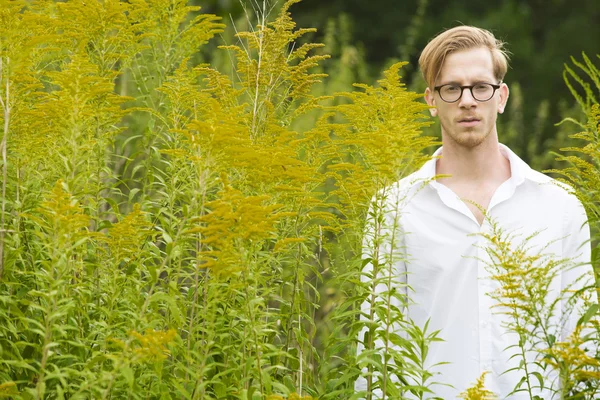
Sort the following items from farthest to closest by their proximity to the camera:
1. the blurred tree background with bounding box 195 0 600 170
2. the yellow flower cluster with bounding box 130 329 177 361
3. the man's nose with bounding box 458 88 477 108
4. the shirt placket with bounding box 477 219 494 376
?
the blurred tree background with bounding box 195 0 600 170
the man's nose with bounding box 458 88 477 108
the shirt placket with bounding box 477 219 494 376
the yellow flower cluster with bounding box 130 329 177 361

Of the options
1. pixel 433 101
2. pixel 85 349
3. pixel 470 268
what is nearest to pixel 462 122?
pixel 433 101

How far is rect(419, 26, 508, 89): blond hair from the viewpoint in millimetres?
4238

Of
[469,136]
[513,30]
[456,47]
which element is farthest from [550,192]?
[513,30]

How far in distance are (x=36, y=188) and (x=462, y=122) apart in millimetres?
1947

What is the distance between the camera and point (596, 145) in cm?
315

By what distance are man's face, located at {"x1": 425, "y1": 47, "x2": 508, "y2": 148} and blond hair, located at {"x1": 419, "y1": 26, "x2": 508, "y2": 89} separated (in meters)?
0.03

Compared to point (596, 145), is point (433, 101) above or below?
above

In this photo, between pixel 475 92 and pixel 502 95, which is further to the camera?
pixel 502 95

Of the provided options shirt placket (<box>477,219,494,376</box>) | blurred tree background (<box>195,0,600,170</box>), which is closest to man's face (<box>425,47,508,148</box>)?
shirt placket (<box>477,219,494,376</box>)

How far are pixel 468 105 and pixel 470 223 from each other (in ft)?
1.79

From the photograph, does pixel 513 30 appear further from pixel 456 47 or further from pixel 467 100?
pixel 467 100

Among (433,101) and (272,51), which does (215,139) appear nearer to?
(272,51)

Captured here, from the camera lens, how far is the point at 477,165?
13.9ft

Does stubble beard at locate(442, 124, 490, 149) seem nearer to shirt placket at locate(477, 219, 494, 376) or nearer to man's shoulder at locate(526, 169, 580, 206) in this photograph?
man's shoulder at locate(526, 169, 580, 206)
